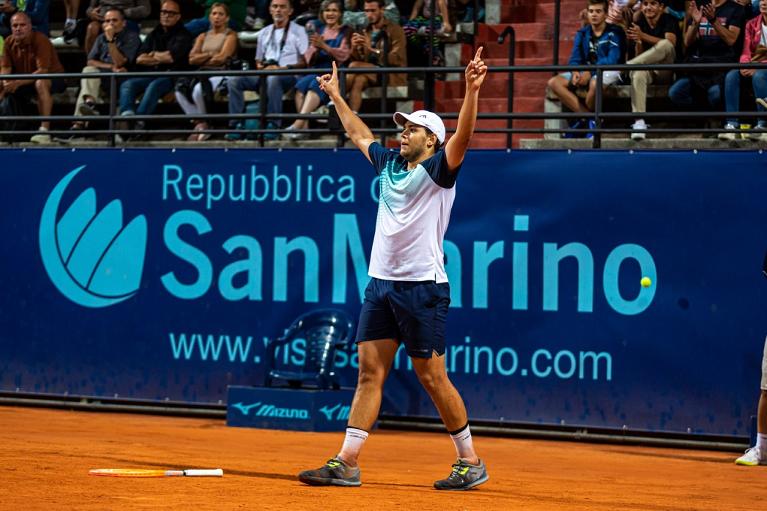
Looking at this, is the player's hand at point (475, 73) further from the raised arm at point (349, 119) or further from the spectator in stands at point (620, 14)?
the spectator in stands at point (620, 14)

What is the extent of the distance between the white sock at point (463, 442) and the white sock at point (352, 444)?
55cm

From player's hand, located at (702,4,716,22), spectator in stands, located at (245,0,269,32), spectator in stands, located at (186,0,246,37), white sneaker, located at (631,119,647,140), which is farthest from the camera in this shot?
spectator in stands, located at (245,0,269,32)

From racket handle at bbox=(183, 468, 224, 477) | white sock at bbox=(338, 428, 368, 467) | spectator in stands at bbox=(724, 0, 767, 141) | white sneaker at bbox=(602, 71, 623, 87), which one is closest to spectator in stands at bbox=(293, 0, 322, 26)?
white sneaker at bbox=(602, 71, 623, 87)

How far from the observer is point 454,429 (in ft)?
27.1

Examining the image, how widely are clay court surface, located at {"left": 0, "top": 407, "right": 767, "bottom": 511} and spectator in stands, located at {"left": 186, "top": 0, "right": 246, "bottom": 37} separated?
5.45 metres

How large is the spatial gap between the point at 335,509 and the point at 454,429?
125 centimetres

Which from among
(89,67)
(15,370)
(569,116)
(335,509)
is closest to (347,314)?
(569,116)

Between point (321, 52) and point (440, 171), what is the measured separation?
6908 millimetres

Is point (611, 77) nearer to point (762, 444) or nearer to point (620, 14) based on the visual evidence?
point (620, 14)

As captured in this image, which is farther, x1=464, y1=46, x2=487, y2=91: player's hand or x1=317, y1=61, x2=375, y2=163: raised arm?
x1=317, y1=61, x2=375, y2=163: raised arm

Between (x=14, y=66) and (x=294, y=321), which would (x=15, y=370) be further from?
(x=14, y=66)

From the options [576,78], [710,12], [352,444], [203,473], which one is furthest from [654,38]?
[203,473]

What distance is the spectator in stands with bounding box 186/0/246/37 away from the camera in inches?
647

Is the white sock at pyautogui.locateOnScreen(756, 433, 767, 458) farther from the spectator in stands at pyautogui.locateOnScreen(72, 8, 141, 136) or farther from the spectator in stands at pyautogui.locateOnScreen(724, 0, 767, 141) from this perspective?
the spectator in stands at pyautogui.locateOnScreen(72, 8, 141, 136)
